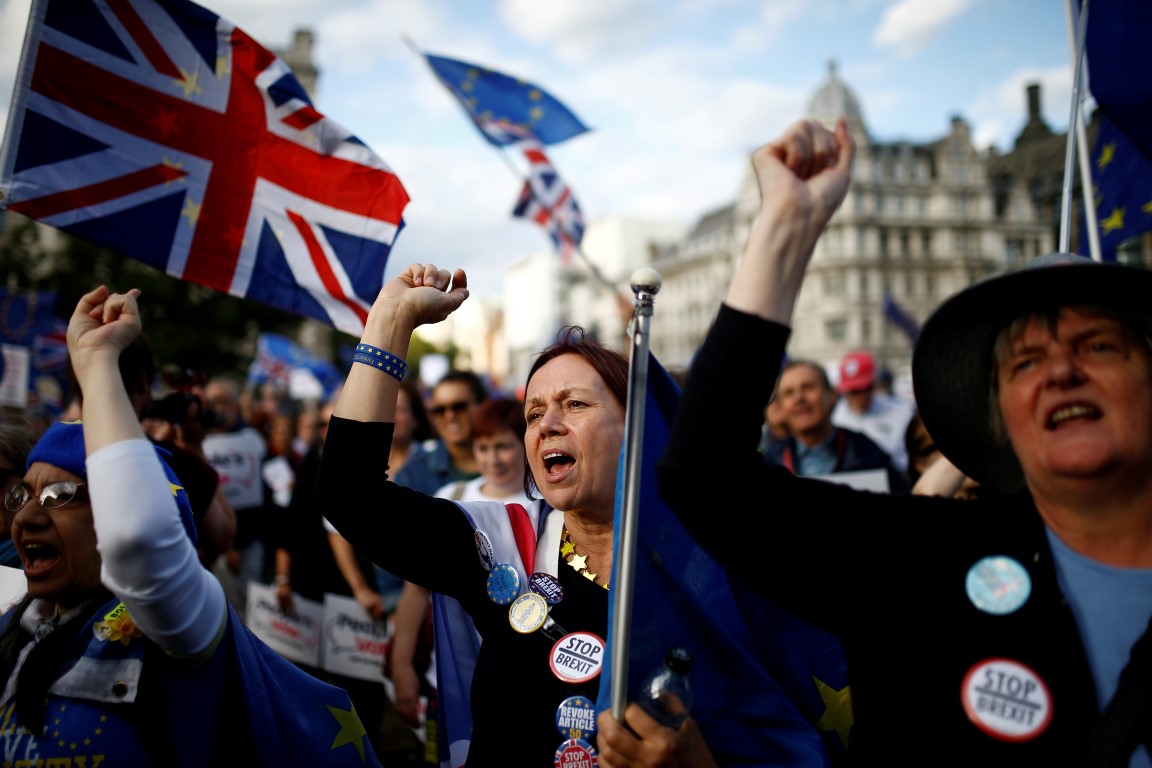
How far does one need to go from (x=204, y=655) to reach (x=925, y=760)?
162 centimetres

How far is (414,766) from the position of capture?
532 cm

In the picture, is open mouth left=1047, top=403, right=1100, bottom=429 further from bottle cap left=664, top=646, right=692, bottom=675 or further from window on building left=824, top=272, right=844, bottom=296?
window on building left=824, top=272, right=844, bottom=296

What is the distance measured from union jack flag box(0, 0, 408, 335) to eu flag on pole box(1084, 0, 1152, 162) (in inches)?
132

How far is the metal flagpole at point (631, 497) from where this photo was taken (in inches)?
70.4

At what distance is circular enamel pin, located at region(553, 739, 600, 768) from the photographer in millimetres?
2098

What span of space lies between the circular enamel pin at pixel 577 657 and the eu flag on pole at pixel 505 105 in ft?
20.4

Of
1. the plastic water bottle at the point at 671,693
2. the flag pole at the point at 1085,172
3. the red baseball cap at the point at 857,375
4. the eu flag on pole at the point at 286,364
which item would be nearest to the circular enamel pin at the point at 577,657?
the plastic water bottle at the point at 671,693

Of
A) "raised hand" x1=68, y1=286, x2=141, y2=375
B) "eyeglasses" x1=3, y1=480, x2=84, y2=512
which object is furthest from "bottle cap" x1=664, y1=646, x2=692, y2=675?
"eyeglasses" x1=3, y1=480, x2=84, y2=512

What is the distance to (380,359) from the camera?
236 centimetres

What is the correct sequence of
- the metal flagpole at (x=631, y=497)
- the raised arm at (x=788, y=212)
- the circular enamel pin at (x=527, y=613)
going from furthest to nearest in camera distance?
the circular enamel pin at (x=527, y=613) < the metal flagpole at (x=631, y=497) < the raised arm at (x=788, y=212)

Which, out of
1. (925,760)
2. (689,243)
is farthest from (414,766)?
(689,243)

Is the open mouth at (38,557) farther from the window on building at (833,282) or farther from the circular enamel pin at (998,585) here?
the window on building at (833,282)

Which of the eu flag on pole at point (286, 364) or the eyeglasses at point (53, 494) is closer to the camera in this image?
the eyeglasses at point (53, 494)

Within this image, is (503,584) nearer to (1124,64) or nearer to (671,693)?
(671,693)
